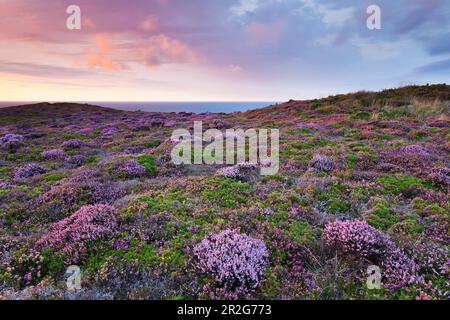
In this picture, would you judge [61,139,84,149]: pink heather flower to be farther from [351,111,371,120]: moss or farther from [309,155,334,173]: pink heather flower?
[351,111,371,120]: moss

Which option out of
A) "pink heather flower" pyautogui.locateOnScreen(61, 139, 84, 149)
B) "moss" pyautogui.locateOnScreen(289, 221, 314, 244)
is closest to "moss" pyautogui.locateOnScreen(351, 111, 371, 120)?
"moss" pyautogui.locateOnScreen(289, 221, 314, 244)

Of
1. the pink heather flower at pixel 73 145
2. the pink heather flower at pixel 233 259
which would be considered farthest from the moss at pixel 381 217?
the pink heather flower at pixel 73 145

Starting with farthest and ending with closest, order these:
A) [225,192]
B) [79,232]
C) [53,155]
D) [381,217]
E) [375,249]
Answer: [53,155] → [225,192] → [381,217] → [79,232] → [375,249]

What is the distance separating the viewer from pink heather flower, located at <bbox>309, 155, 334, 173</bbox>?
12.5 meters

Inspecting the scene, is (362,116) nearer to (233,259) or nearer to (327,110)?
(327,110)

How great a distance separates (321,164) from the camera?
12.9 metres

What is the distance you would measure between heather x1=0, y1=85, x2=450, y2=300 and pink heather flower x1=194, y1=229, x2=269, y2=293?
0.08ft

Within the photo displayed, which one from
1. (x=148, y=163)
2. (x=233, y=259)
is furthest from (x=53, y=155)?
(x=233, y=259)

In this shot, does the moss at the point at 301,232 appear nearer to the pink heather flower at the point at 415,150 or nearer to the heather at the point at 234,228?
the heather at the point at 234,228

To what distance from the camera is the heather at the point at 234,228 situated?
5.50m

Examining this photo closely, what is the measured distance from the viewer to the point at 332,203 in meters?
9.10

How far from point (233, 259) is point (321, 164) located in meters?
8.43

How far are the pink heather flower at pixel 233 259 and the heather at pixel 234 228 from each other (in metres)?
0.02
